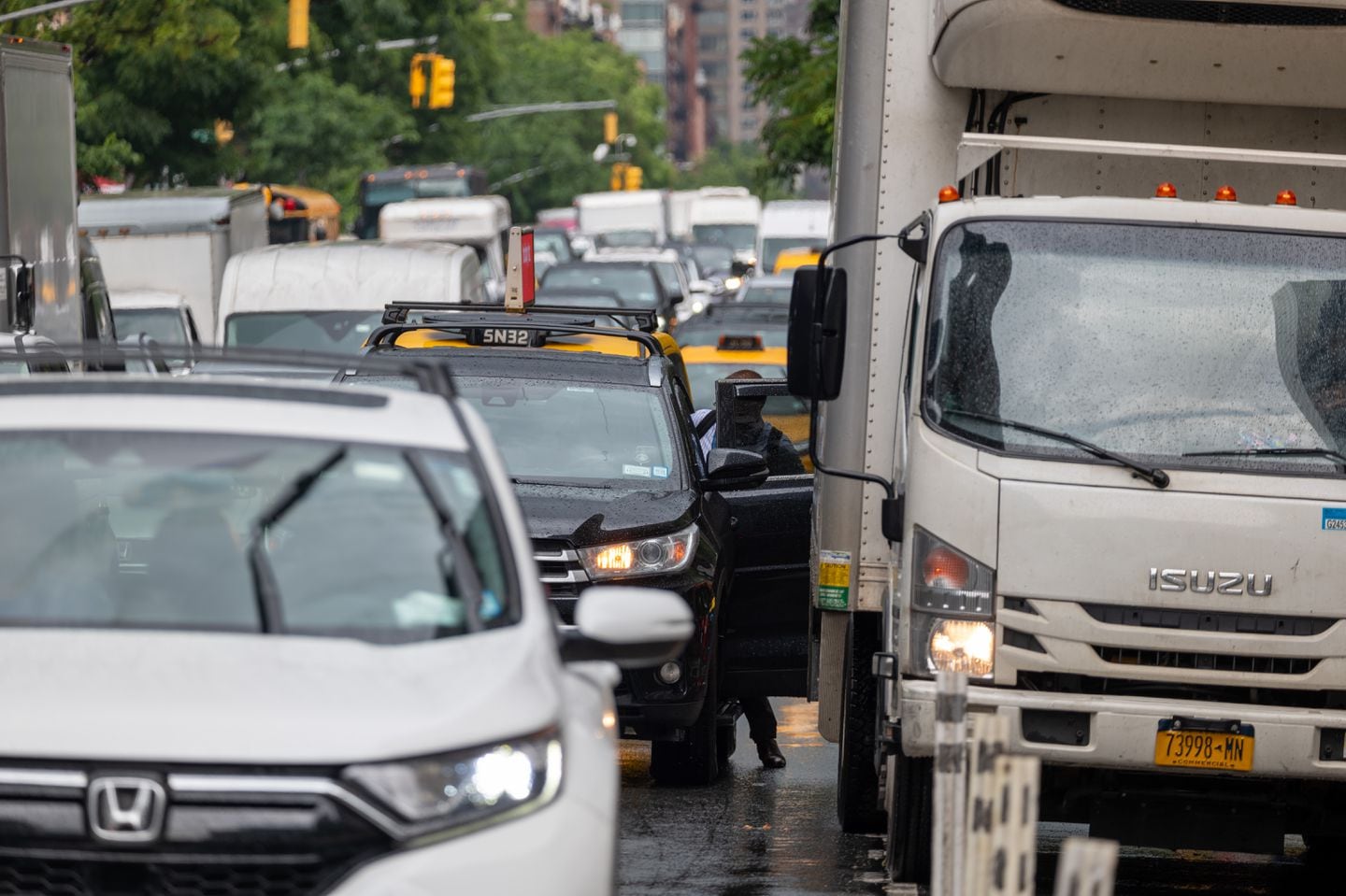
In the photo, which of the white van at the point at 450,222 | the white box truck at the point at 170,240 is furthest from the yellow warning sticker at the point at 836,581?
the white van at the point at 450,222

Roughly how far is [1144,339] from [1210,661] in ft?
3.42

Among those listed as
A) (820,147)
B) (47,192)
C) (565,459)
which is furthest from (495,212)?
(565,459)

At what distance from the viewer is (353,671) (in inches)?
197

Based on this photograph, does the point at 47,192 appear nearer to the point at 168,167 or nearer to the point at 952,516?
the point at 952,516

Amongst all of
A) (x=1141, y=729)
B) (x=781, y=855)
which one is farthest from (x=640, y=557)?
(x=1141, y=729)

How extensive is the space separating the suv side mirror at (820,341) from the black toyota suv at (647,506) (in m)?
1.81

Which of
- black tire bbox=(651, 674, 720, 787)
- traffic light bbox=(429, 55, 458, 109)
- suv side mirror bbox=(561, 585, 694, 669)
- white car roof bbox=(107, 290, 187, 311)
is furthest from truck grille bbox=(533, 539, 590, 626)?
traffic light bbox=(429, 55, 458, 109)

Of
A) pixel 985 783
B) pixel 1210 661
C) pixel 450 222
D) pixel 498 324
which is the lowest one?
pixel 450 222

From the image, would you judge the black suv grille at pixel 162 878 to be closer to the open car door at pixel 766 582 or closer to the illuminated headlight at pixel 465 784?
the illuminated headlight at pixel 465 784

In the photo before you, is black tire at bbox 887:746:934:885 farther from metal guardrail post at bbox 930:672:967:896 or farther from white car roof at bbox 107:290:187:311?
white car roof at bbox 107:290:187:311

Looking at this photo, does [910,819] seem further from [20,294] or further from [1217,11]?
[20,294]

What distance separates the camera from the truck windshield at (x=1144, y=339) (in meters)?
7.77

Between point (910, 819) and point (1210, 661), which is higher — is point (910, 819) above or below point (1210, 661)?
below

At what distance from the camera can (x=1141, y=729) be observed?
24.9 ft
